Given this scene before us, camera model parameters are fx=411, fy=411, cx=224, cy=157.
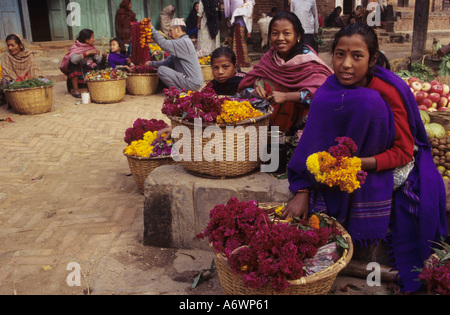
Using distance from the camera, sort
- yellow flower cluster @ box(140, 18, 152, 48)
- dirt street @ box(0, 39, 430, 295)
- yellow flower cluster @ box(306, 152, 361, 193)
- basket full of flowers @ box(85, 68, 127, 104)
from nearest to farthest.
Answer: yellow flower cluster @ box(306, 152, 361, 193) < dirt street @ box(0, 39, 430, 295) < yellow flower cluster @ box(140, 18, 152, 48) < basket full of flowers @ box(85, 68, 127, 104)

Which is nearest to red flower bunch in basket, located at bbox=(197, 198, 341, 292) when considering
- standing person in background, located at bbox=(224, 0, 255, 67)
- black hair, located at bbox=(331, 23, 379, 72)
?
black hair, located at bbox=(331, 23, 379, 72)

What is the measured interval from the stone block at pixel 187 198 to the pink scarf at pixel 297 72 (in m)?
0.77

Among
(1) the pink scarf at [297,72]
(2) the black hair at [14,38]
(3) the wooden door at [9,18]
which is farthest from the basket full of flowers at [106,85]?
(1) the pink scarf at [297,72]

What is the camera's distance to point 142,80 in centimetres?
883

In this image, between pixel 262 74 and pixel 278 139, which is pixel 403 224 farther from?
pixel 262 74

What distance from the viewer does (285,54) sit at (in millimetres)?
3328

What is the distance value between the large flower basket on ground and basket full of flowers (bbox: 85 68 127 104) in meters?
0.51

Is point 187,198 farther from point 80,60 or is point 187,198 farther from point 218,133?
point 80,60

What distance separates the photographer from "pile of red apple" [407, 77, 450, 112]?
460 cm

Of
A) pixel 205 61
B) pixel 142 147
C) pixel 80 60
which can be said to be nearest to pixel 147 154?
pixel 142 147

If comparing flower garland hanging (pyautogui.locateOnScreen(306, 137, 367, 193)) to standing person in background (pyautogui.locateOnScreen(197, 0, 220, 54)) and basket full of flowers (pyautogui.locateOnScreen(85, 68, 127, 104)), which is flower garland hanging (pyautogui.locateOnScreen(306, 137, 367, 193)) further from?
standing person in background (pyautogui.locateOnScreen(197, 0, 220, 54))

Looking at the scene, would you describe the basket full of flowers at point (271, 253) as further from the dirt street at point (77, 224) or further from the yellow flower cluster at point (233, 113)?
the yellow flower cluster at point (233, 113)

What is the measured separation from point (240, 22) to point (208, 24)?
4.18ft

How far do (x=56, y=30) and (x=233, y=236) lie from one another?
11480 mm
